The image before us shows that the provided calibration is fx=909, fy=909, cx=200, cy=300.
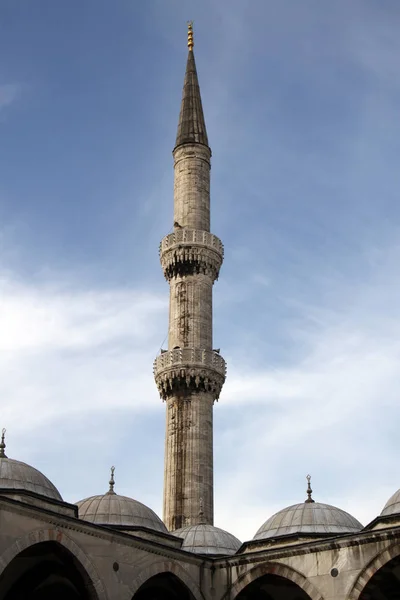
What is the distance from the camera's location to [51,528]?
19953 millimetres

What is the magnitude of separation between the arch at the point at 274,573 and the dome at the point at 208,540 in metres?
3.43

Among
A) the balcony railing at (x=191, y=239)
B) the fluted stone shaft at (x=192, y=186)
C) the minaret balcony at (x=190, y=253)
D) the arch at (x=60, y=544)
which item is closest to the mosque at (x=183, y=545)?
the arch at (x=60, y=544)

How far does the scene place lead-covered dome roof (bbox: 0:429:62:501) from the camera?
23.5 meters

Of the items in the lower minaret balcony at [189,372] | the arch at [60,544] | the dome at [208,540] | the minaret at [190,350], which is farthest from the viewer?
the lower minaret balcony at [189,372]

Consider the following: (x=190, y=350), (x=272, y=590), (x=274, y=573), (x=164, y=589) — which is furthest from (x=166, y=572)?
(x=190, y=350)

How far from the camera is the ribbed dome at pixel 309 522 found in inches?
974

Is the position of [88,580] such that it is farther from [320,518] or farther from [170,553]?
[320,518]

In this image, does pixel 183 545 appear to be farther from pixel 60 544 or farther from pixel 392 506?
pixel 60 544

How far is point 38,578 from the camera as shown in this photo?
23.0 metres

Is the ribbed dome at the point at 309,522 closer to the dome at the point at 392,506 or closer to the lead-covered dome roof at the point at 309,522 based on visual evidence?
the lead-covered dome roof at the point at 309,522

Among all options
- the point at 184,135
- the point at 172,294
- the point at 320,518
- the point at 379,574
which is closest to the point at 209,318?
the point at 172,294

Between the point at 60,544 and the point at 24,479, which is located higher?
the point at 24,479

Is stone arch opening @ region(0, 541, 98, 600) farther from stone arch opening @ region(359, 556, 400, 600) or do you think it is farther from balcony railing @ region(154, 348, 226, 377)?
balcony railing @ region(154, 348, 226, 377)

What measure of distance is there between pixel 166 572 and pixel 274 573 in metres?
2.70
